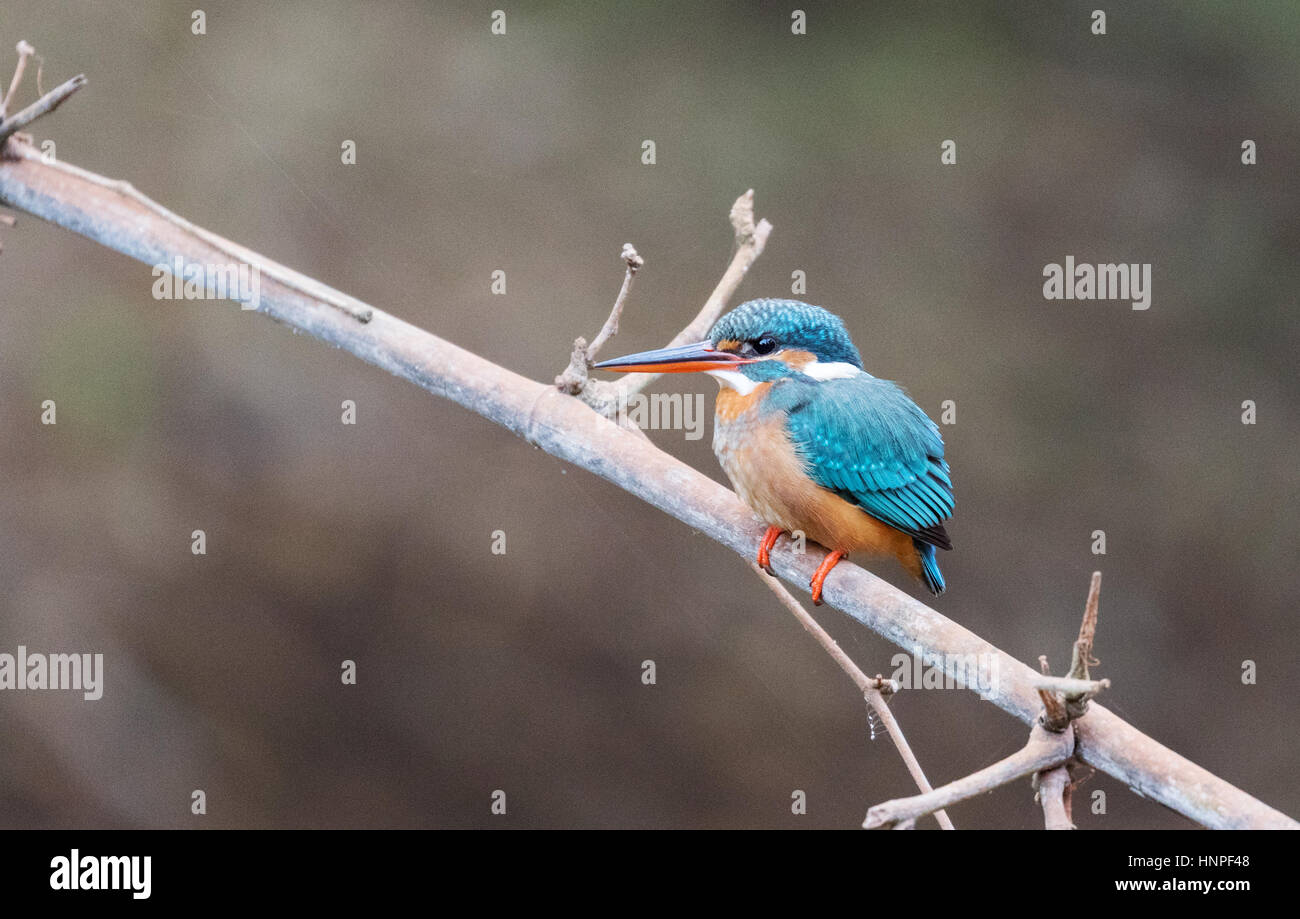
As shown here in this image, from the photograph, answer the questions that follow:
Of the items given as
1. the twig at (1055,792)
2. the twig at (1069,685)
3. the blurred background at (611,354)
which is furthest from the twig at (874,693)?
the blurred background at (611,354)

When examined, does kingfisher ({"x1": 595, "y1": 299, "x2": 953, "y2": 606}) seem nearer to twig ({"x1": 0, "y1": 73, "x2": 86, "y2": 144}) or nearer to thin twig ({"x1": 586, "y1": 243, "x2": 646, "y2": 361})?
thin twig ({"x1": 586, "y1": 243, "x2": 646, "y2": 361})

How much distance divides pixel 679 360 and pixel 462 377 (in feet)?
1.02

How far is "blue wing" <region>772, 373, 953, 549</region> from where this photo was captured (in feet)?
5.59

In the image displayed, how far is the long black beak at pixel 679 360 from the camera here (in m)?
1.62

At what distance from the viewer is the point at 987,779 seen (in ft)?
3.58

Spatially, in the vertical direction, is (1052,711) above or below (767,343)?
below

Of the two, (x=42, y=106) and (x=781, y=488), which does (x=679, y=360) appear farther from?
(x=42, y=106)

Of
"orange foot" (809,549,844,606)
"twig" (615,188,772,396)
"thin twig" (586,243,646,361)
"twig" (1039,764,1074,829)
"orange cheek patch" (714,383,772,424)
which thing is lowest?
"twig" (1039,764,1074,829)

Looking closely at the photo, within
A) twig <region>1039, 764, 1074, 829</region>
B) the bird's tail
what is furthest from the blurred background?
twig <region>1039, 764, 1074, 829</region>

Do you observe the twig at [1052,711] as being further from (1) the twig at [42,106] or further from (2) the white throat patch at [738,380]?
(1) the twig at [42,106]

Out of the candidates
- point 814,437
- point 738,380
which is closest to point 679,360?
point 738,380

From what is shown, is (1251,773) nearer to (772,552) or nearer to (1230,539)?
(1230,539)

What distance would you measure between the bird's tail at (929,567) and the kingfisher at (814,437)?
0.02 m

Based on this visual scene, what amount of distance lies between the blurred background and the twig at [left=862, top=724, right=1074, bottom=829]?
1901 mm
